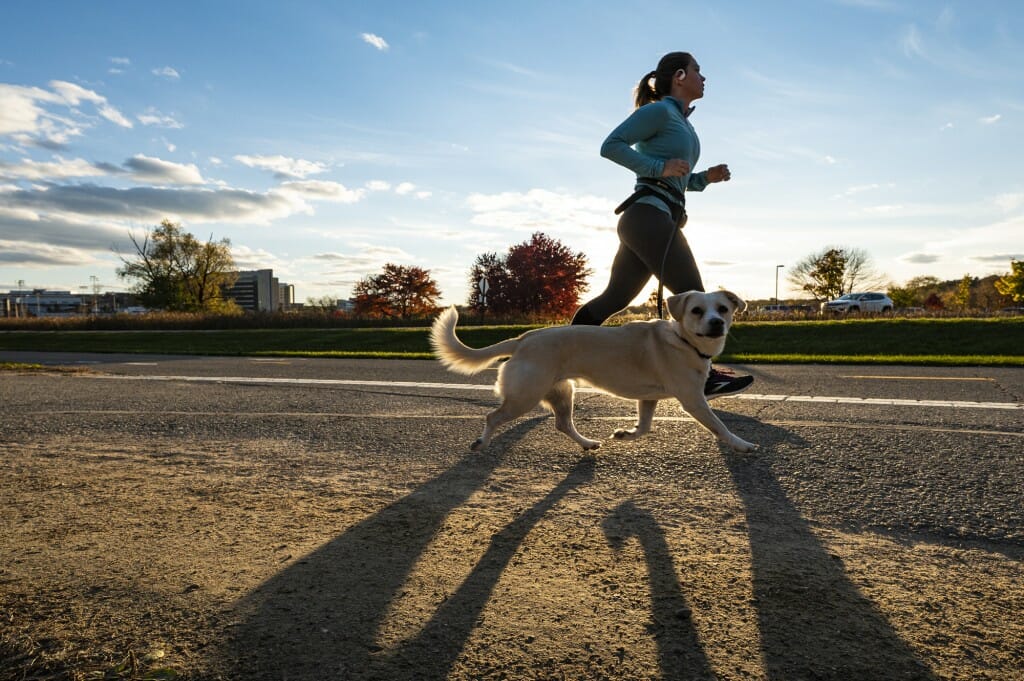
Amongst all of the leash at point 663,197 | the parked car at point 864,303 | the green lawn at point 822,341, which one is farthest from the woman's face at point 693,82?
the parked car at point 864,303

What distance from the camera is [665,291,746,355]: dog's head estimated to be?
332 cm

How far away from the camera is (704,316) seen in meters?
3.34

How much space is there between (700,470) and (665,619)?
149 cm

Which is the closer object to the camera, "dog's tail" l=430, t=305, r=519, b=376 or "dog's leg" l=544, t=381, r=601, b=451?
"dog's leg" l=544, t=381, r=601, b=451

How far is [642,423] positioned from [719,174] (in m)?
1.97

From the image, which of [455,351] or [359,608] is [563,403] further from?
[359,608]

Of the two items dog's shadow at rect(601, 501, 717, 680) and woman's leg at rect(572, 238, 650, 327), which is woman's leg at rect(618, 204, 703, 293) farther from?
dog's shadow at rect(601, 501, 717, 680)

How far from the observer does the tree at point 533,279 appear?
36562 mm

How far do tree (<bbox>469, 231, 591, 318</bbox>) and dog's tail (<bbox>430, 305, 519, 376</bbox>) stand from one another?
32.0 m

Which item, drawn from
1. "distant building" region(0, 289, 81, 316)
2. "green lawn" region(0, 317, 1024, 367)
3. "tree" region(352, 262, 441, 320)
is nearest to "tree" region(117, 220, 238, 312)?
"tree" region(352, 262, 441, 320)

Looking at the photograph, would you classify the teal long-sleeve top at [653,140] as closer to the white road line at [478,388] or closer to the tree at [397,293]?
the white road line at [478,388]

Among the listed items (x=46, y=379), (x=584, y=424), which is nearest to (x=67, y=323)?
(x=46, y=379)

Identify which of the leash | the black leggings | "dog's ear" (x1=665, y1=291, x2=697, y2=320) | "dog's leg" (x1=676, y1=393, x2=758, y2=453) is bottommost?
"dog's leg" (x1=676, y1=393, x2=758, y2=453)

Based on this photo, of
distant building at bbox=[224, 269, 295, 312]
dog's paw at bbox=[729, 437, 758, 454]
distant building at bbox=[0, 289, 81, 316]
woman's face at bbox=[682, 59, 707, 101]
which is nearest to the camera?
dog's paw at bbox=[729, 437, 758, 454]
